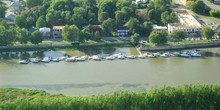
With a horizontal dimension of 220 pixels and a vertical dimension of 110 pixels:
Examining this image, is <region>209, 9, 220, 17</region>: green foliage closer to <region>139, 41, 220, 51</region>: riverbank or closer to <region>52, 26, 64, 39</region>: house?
<region>139, 41, 220, 51</region>: riverbank

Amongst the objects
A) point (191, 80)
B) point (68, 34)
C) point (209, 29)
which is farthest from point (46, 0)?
point (191, 80)

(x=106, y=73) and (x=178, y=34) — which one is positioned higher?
(x=178, y=34)

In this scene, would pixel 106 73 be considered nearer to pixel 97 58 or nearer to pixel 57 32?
pixel 97 58

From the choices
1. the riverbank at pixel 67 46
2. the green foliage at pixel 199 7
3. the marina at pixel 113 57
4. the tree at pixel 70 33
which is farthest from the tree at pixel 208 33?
the tree at pixel 70 33

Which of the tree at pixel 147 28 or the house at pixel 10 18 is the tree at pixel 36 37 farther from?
the tree at pixel 147 28

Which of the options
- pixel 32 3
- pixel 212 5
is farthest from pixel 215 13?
pixel 32 3

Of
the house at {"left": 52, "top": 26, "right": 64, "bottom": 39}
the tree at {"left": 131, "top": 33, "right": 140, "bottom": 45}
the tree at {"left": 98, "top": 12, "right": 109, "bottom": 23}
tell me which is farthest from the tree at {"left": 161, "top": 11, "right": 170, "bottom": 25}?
the house at {"left": 52, "top": 26, "right": 64, "bottom": 39}
